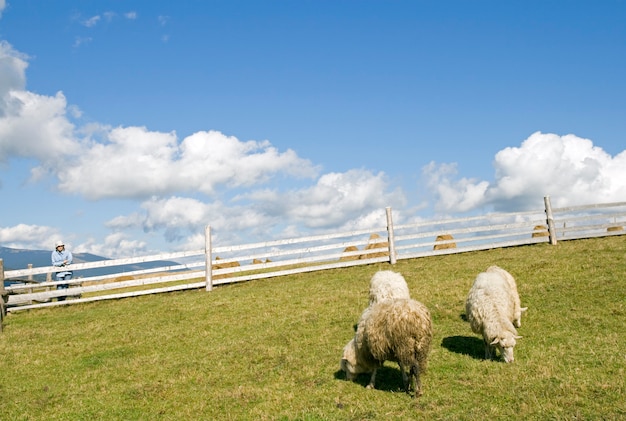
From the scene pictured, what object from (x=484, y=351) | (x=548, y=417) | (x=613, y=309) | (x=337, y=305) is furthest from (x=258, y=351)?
(x=613, y=309)

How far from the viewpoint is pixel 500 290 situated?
853cm

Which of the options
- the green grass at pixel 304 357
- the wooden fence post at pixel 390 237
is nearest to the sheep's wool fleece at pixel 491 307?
the green grass at pixel 304 357

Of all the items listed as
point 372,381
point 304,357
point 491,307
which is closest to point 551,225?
point 491,307

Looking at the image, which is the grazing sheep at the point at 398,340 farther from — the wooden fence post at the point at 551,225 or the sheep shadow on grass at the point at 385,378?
the wooden fence post at the point at 551,225

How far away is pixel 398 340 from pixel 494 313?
2381 mm

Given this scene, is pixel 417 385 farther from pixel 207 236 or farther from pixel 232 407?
pixel 207 236

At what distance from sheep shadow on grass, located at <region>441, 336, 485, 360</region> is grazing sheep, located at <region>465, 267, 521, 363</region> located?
0.25m

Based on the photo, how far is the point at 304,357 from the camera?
27.9ft

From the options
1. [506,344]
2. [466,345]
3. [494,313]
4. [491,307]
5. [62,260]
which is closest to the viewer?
[506,344]

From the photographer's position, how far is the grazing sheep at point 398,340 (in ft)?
20.6

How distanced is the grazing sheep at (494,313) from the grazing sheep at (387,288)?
1.39 m

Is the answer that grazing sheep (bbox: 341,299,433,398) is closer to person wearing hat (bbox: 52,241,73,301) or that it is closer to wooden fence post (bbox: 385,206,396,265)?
wooden fence post (bbox: 385,206,396,265)

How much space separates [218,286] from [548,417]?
14.2 metres

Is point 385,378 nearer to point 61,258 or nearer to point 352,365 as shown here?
point 352,365
